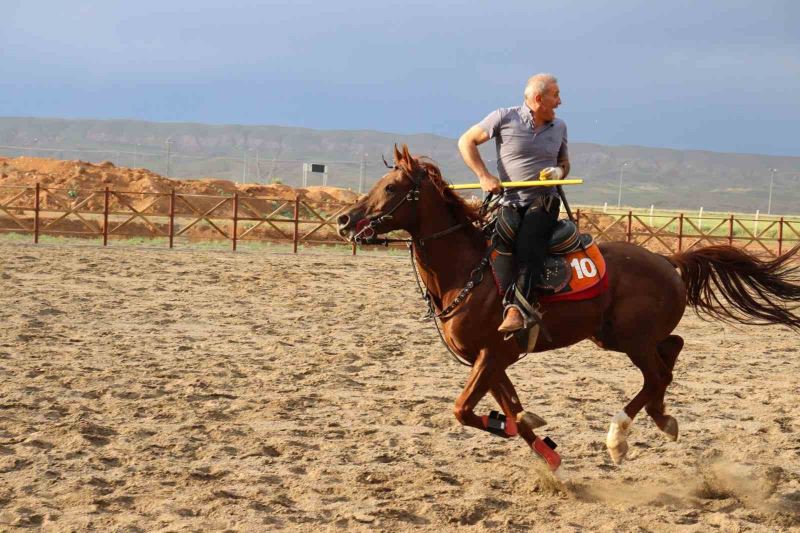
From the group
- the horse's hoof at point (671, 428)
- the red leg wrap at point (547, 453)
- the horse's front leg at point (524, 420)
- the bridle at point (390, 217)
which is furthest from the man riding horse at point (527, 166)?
the horse's hoof at point (671, 428)

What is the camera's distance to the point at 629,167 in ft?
627

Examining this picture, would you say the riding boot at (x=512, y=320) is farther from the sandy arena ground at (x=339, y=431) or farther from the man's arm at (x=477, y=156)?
the sandy arena ground at (x=339, y=431)

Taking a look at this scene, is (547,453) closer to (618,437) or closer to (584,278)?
(618,437)

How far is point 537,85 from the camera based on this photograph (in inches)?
261

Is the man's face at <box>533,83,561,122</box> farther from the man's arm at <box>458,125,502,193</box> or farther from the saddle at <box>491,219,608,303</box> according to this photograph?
the saddle at <box>491,219,608,303</box>

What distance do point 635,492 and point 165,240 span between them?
23.9m

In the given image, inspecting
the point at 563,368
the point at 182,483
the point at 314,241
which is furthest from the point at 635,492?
the point at 314,241

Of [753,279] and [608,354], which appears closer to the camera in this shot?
[753,279]

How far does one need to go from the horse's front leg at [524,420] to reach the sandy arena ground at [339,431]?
18 centimetres

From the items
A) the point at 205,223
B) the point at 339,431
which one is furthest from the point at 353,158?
the point at 339,431

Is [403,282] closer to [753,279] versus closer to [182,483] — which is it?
[753,279]

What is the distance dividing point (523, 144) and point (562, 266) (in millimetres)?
882

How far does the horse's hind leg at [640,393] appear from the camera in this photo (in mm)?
6516

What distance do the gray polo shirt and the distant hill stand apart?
132m
